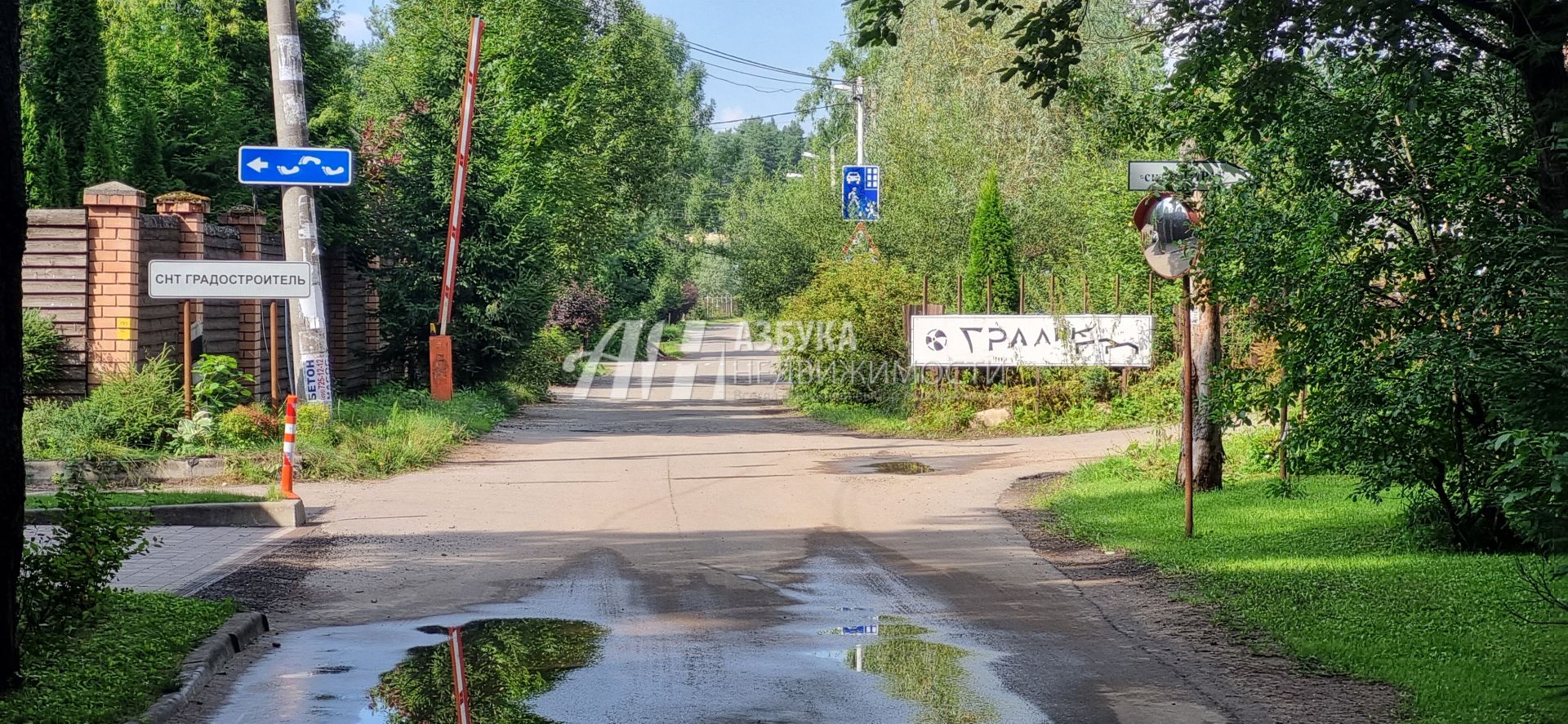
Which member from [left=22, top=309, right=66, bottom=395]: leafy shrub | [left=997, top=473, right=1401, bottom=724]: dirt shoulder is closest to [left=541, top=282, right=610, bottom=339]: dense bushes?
[left=22, top=309, right=66, bottom=395]: leafy shrub

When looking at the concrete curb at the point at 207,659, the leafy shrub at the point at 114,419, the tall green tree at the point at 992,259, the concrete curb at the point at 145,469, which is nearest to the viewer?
the concrete curb at the point at 207,659

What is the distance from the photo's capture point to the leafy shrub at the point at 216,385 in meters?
16.7

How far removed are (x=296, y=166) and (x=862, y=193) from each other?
18.2 metres

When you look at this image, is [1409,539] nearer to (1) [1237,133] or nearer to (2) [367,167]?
(1) [1237,133]

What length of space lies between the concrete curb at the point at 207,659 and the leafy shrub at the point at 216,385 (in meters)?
9.17

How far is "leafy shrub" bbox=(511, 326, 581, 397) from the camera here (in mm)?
31188

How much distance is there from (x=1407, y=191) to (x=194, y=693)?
778 centimetres

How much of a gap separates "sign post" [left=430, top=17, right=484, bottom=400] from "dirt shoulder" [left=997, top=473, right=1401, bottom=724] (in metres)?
14.4

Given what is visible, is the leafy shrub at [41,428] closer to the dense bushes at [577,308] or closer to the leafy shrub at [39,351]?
the leafy shrub at [39,351]

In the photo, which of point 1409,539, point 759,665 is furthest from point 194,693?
point 1409,539

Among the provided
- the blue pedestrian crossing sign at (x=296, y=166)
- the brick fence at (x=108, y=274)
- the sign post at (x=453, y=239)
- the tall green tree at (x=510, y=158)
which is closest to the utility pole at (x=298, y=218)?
the blue pedestrian crossing sign at (x=296, y=166)

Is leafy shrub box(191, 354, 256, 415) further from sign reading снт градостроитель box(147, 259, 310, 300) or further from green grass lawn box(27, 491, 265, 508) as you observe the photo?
green grass lawn box(27, 491, 265, 508)

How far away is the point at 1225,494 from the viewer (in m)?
13.4

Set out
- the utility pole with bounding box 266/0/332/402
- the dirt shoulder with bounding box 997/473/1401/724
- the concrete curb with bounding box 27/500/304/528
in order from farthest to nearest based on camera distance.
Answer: the utility pole with bounding box 266/0/332/402 < the concrete curb with bounding box 27/500/304/528 < the dirt shoulder with bounding box 997/473/1401/724
